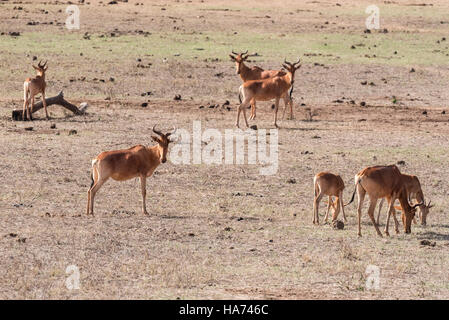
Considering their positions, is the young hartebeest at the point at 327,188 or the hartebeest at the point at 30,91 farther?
the hartebeest at the point at 30,91

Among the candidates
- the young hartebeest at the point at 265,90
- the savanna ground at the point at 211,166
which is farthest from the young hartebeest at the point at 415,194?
the young hartebeest at the point at 265,90

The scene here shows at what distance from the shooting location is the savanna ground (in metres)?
12.6

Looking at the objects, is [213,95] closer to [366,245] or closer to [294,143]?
[294,143]

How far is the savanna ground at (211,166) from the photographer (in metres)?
12.6

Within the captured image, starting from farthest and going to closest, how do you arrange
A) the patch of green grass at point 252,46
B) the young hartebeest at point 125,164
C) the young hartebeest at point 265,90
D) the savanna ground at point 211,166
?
the patch of green grass at point 252,46
the young hartebeest at point 265,90
the young hartebeest at point 125,164
the savanna ground at point 211,166

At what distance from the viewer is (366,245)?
14266 millimetres

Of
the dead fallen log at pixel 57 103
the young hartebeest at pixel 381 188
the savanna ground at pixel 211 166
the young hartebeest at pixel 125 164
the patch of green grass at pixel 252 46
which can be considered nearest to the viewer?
the savanna ground at pixel 211 166

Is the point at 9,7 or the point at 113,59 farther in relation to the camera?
the point at 9,7

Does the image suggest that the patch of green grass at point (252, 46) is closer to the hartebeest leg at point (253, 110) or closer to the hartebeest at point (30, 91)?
the hartebeest leg at point (253, 110)

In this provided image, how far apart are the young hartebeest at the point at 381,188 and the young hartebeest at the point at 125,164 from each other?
10.9 ft

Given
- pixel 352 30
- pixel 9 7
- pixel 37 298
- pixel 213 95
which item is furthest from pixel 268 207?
pixel 9 7

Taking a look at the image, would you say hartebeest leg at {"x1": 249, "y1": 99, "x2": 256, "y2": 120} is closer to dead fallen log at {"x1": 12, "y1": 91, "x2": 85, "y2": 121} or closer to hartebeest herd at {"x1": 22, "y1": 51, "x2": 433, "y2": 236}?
dead fallen log at {"x1": 12, "y1": 91, "x2": 85, "y2": 121}

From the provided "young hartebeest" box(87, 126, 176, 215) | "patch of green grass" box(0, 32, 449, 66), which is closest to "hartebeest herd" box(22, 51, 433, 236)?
"young hartebeest" box(87, 126, 176, 215)

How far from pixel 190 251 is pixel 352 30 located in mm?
32551
